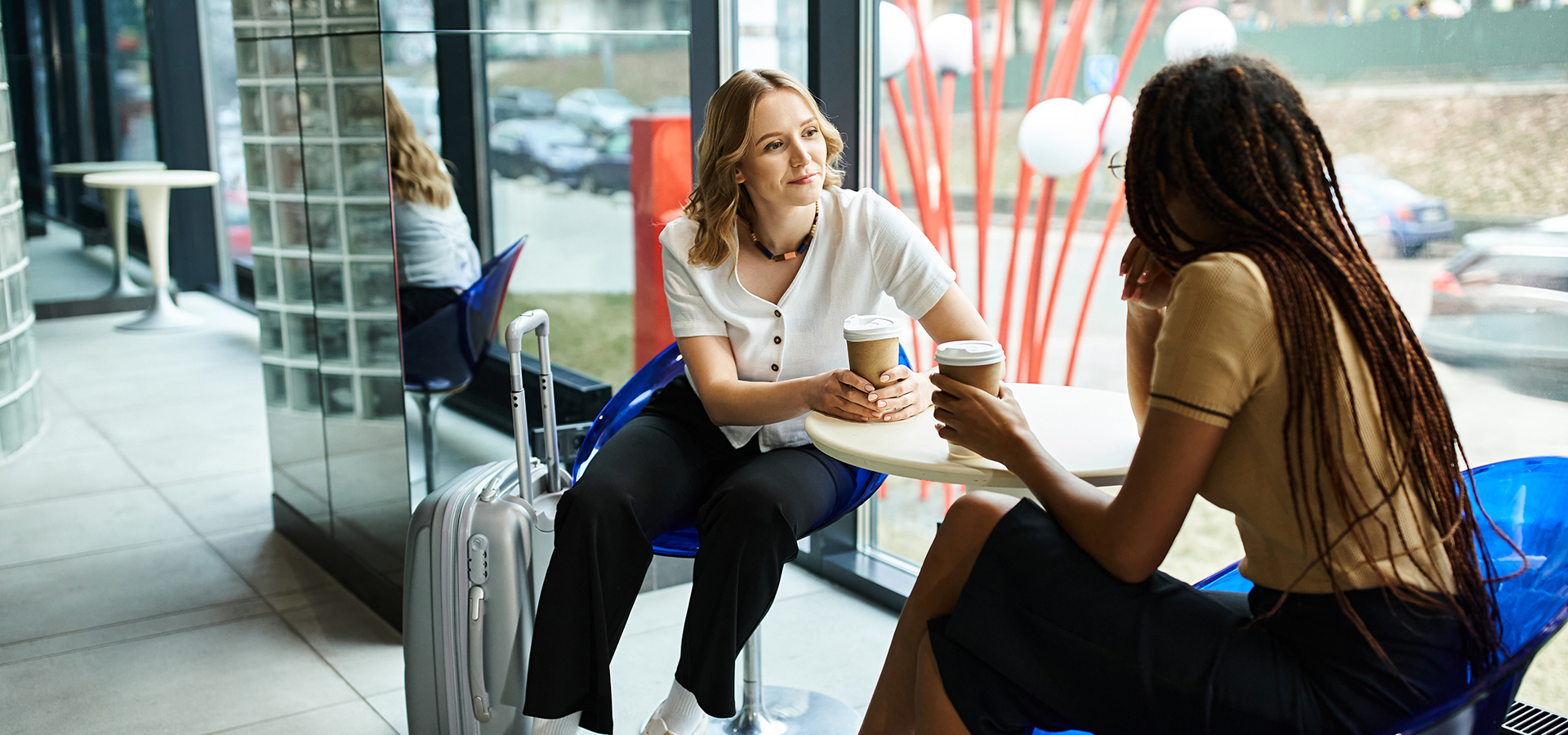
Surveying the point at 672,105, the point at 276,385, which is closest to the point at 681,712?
the point at 672,105

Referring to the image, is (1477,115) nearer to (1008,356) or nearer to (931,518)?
(1008,356)

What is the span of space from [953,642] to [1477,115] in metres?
1.21

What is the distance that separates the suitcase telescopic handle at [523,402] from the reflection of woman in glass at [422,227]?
69 cm

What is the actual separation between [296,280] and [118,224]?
16.8 ft

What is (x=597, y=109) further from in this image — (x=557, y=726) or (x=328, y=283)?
(x=557, y=726)

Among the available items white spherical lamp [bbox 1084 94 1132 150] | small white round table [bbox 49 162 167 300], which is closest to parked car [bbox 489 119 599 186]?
white spherical lamp [bbox 1084 94 1132 150]

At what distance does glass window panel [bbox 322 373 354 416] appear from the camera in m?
2.85

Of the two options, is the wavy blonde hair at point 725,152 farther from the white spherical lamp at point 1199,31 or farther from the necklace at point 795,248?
the white spherical lamp at point 1199,31

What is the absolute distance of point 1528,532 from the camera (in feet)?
4.80

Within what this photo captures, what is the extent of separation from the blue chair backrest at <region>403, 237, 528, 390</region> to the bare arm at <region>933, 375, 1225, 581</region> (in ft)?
5.16

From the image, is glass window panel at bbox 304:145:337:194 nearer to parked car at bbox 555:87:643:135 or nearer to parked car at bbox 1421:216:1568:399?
parked car at bbox 555:87:643:135

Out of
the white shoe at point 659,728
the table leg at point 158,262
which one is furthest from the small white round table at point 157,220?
the white shoe at point 659,728

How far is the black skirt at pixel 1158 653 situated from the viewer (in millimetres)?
1229

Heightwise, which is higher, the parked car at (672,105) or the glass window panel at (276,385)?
the parked car at (672,105)
